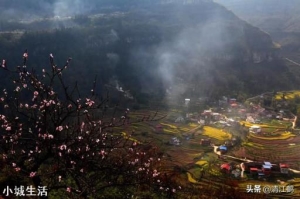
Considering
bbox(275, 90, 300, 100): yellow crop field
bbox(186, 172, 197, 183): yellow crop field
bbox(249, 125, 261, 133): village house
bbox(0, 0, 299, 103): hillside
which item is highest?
bbox(0, 0, 299, 103): hillside

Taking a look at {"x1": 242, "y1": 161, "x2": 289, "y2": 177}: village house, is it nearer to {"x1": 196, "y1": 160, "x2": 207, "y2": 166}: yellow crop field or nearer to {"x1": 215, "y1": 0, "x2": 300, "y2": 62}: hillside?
Answer: {"x1": 196, "y1": 160, "x2": 207, "y2": 166}: yellow crop field

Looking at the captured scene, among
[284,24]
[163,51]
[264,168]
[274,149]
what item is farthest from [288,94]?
[284,24]

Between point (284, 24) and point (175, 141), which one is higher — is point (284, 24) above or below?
above

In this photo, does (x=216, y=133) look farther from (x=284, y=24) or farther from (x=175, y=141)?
(x=284, y=24)

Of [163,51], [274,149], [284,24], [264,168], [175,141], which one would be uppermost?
[284,24]

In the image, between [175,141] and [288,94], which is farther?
[288,94]

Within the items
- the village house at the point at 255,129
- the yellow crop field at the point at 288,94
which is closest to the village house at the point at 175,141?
the village house at the point at 255,129

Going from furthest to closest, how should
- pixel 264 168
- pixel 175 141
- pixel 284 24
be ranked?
pixel 284 24 < pixel 175 141 < pixel 264 168

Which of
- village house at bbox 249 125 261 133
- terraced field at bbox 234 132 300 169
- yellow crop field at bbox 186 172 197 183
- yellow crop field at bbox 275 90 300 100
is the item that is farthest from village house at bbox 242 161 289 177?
yellow crop field at bbox 275 90 300 100
